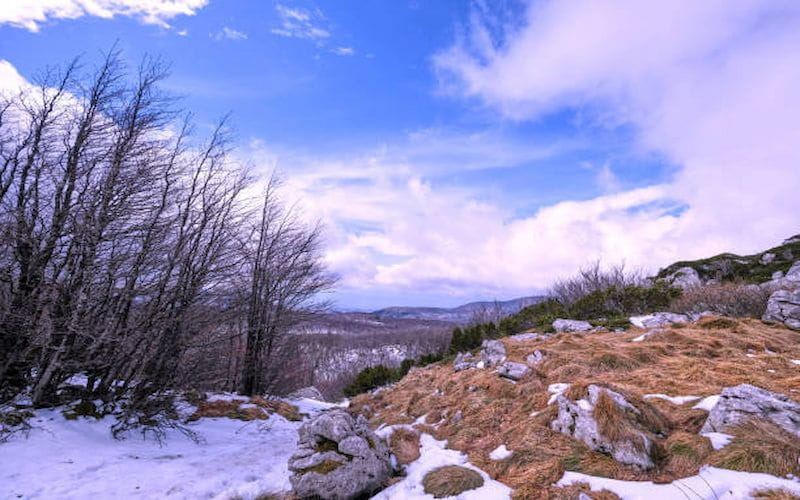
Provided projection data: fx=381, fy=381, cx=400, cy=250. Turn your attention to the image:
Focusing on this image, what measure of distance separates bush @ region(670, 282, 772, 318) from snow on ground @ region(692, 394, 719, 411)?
1252 cm

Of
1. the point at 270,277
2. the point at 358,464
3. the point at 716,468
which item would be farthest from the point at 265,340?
the point at 716,468

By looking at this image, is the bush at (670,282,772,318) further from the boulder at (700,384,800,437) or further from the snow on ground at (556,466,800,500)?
the snow on ground at (556,466,800,500)

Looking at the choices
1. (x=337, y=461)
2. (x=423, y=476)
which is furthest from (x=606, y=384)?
(x=337, y=461)

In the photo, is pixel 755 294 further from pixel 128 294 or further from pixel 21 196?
Result: pixel 21 196

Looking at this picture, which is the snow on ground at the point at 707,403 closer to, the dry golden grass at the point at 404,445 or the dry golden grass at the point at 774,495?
the dry golden grass at the point at 774,495

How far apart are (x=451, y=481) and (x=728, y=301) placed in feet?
57.6

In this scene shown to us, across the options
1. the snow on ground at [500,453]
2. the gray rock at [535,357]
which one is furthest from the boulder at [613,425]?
the gray rock at [535,357]

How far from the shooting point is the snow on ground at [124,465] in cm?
593

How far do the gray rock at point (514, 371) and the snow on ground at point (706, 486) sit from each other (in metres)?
4.48

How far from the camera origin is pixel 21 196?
8.38m

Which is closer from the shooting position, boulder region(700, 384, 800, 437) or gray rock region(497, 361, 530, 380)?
boulder region(700, 384, 800, 437)

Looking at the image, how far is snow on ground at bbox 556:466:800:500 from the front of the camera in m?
3.68

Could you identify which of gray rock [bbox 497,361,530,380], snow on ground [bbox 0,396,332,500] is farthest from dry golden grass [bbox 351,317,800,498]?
snow on ground [bbox 0,396,332,500]

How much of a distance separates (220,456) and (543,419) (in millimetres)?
6902
